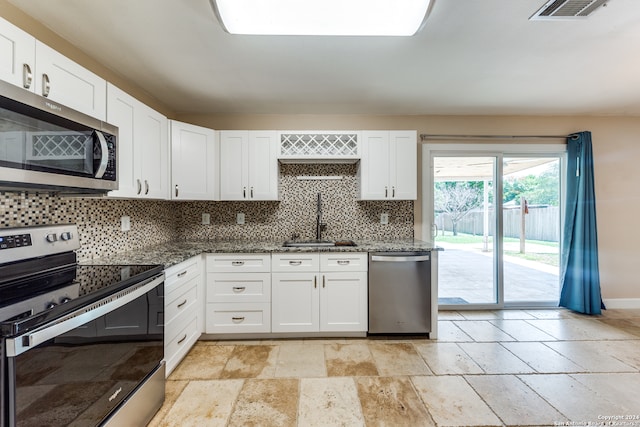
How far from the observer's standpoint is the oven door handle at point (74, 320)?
97cm

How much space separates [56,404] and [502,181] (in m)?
4.33

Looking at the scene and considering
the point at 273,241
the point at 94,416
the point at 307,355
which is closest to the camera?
the point at 94,416

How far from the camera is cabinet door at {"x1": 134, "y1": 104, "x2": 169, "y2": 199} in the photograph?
7.34ft

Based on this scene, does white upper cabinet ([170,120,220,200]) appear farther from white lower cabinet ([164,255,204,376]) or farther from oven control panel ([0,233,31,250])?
oven control panel ([0,233,31,250])

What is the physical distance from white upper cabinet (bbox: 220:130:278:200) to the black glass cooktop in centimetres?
145

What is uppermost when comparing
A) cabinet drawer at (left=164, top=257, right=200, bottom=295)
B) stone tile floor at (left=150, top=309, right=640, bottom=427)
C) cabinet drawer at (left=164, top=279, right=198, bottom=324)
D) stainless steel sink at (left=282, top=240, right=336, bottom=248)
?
stainless steel sink at (left=282, top=240, right=336, bottom=248)

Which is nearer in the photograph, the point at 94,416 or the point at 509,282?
the point at 94,416

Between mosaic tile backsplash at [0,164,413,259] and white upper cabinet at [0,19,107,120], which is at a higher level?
white upper cabinet at [0,19,107,120]

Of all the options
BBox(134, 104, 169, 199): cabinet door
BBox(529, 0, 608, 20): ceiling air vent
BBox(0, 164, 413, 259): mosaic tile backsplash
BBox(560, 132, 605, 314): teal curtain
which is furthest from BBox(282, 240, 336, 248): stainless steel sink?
BBox(560, 132, 605, 314): teal curtain

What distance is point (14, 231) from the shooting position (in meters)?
1.48

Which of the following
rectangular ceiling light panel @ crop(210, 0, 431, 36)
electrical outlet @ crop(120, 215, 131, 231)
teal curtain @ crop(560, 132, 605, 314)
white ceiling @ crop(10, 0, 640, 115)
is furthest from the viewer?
teal curtain @ crop(560, 132, 605, 314)

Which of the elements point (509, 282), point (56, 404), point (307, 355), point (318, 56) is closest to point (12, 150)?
point (56, 404)

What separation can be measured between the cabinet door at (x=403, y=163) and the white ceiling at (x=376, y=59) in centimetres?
39

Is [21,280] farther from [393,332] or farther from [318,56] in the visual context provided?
[393,332]
